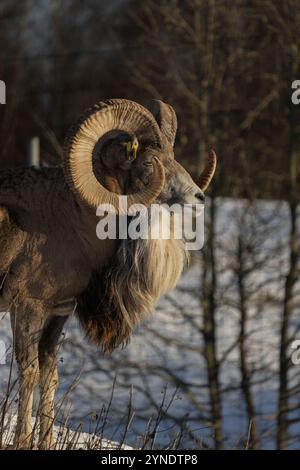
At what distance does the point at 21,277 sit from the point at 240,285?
8.75 metres

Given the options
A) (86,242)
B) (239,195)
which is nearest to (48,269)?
(86,242)

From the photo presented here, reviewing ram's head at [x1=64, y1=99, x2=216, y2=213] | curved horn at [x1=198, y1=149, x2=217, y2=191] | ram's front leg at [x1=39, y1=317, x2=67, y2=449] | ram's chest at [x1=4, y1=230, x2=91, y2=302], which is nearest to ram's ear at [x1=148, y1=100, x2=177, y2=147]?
ram's head at [x1=64, y1=99, x2=216, y2=213]

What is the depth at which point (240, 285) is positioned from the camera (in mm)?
16312

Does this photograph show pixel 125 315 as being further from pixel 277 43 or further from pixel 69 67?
pixel 69 67

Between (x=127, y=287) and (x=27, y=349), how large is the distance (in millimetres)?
899

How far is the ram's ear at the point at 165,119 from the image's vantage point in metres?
8.37

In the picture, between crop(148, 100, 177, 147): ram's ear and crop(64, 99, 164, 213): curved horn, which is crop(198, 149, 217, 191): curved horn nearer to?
crop(148, 100, 177, 147): ram's ear

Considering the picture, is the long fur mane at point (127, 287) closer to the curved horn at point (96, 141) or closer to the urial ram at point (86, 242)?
the urial ram at point (86, 242)

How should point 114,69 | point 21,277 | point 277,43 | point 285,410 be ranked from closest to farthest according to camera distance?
point 21,277, point 285,410, point 277,43, point 114,69

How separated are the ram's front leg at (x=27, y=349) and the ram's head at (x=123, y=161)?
0.88 meters

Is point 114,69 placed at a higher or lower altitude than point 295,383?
higher

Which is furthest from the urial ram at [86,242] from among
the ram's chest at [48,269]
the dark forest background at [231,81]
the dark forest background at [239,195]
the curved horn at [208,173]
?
the dark forest background at [231,81]

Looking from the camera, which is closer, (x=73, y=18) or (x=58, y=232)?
(x=58, y=232)

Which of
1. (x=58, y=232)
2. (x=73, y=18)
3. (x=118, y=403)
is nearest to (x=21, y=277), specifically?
(x=58, y=232)
